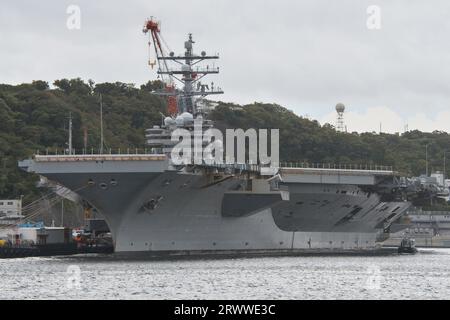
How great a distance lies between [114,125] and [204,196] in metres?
42.4

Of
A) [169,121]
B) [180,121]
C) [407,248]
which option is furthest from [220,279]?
[407,248]

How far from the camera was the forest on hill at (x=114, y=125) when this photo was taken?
81.2 meters

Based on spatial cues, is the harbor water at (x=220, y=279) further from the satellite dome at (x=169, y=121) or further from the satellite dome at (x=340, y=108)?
the satellite dome at (x=340, y=108)

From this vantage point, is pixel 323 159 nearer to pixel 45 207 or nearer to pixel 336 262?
pixel 45 207

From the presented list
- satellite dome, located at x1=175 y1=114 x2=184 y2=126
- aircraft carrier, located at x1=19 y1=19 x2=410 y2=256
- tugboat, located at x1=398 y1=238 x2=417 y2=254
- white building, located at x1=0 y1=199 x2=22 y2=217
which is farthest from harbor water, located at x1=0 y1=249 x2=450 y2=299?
white building, located at x1=0 y1=199 x2=22 y2=217

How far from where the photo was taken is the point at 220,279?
3988 centimetres

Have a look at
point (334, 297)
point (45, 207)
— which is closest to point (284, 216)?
point (45, 207)

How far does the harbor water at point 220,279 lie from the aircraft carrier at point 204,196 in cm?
250

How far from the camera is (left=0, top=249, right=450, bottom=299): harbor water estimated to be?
114 ft

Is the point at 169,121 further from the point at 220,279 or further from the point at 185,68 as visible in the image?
the point at 220,279

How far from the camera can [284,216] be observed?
59.3 meters

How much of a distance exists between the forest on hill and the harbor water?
27.8m

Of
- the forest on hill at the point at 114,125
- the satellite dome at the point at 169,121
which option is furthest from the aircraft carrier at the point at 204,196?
the forest on hill at the point at 114,125
